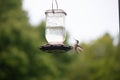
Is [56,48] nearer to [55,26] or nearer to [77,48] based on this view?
[77,48]

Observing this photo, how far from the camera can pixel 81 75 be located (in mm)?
42656

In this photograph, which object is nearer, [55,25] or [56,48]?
[56,48]

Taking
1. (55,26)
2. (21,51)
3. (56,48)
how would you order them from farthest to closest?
(21,51) < (55,26) < (56,48)

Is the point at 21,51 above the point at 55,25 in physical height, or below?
below

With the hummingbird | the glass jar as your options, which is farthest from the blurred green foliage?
the hummingbird

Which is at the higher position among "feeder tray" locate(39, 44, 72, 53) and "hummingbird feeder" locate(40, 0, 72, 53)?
"hummingbird feeder" locate(40, 0, 72, 53)

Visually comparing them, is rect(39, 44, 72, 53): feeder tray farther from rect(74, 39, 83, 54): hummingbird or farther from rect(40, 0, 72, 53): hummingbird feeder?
rect(40, 0, 72, 53): hummingbird feeder

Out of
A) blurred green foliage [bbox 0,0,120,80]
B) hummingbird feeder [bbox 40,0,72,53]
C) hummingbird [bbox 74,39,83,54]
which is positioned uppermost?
hummingbird feeder [bbox 40,0,72,53]

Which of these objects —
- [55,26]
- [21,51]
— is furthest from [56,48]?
[21,51]

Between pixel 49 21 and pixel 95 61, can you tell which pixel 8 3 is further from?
pixel 49 21

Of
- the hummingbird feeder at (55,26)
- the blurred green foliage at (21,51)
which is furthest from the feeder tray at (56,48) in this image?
the blurred green foliage at (21,51)

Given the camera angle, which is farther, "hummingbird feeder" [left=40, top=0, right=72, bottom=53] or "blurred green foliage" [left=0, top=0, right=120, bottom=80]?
"blurred green foliage" [left=0, top=0, right=120, bottom=80]

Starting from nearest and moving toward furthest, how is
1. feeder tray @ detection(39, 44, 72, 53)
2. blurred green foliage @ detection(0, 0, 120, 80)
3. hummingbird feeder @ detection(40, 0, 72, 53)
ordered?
feeder tray @ detection(39, 44, 72, 53) → hummingbird feeder @ detection(40, 0, 72, 53) → blurred green foliage @ detection(0, 0, 120, 80)

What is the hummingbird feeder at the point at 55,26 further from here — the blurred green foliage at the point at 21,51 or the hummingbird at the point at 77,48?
the blurred green foliage at the point at 21,51
